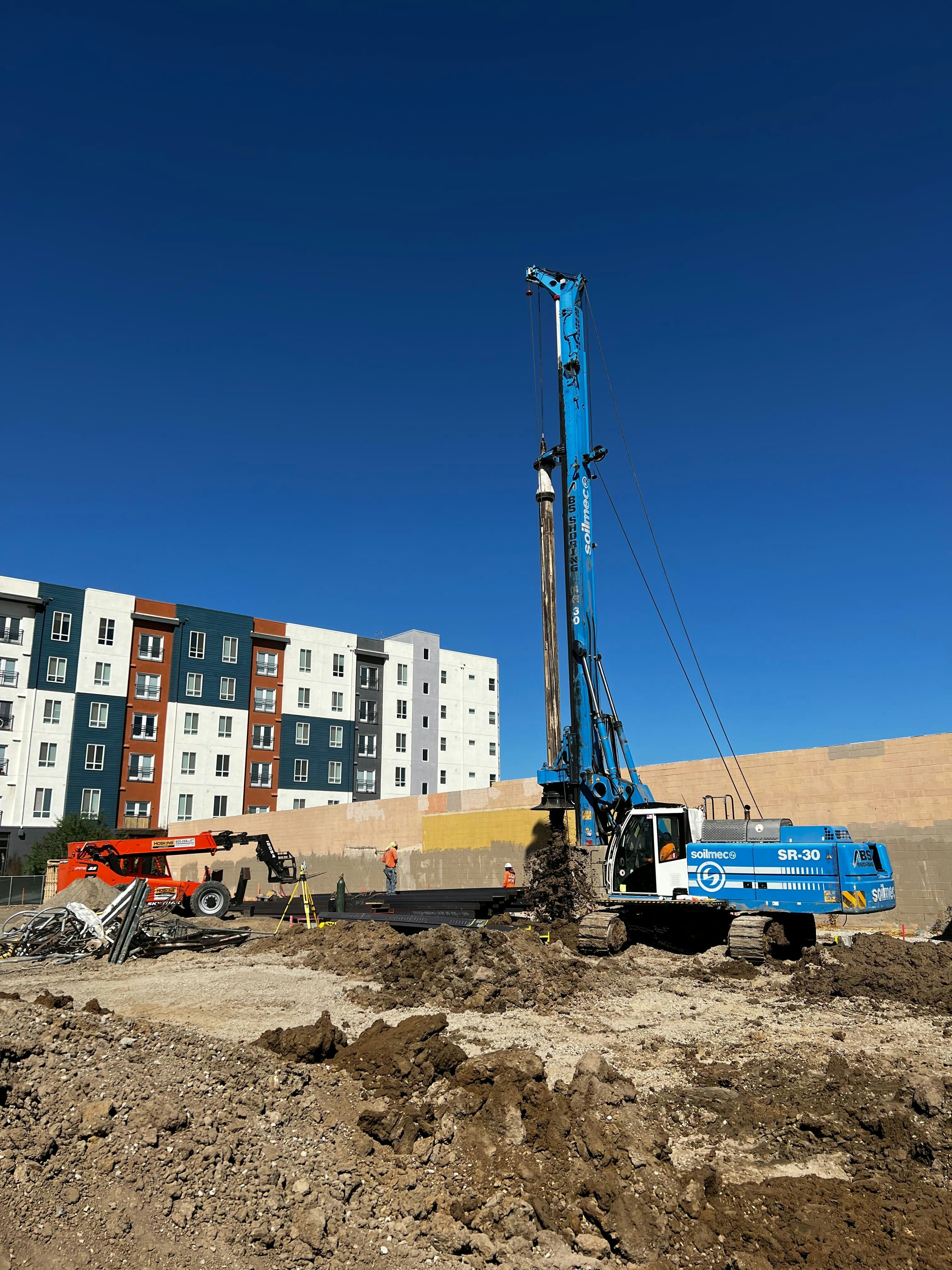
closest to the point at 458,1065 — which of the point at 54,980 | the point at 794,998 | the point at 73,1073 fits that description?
the point at 73,1073

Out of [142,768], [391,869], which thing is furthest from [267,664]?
[391,869]

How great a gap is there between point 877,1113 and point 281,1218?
4887 millimetres

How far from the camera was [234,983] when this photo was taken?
1455cm

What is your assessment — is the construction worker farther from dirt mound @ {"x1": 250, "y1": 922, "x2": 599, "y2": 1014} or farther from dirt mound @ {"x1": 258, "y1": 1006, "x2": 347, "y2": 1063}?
dirt mound @ {"x1": 258, "y1": 1006, "x2": 347, "y2": 1063}

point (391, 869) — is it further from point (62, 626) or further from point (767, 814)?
point (62, 626)

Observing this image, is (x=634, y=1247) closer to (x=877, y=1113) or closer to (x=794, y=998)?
(x=877, y=1113)

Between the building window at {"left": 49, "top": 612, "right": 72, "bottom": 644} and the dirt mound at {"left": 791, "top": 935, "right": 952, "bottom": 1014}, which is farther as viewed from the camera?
the building window at {"left": 49, "top": 612, "right": 72, "bottom": 644}

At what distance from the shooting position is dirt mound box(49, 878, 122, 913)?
22.4 metres

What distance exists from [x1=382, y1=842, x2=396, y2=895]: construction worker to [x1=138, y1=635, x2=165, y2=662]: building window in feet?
116

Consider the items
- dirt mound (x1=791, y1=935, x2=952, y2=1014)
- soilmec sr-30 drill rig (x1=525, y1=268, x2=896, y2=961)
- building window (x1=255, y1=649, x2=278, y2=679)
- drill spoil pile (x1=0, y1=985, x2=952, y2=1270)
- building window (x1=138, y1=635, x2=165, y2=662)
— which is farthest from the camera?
building window (x1=255, y1=649, x2=278, y2=679)

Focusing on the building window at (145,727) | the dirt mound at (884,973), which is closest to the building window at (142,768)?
the building window at (145,727)

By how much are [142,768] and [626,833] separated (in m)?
48.1

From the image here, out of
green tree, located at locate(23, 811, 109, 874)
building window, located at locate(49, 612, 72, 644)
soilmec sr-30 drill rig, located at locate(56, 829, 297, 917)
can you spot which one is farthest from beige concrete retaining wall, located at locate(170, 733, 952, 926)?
building window, located at locate(49, 612, 72, 644)

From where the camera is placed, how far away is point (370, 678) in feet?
225
